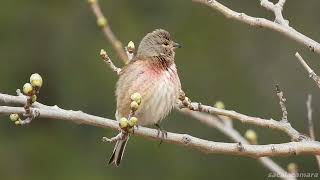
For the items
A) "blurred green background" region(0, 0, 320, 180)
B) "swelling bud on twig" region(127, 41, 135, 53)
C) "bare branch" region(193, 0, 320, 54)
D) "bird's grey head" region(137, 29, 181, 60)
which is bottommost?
"bare branch" region(193, 0, 320, 54)

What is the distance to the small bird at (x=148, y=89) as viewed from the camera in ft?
18.7

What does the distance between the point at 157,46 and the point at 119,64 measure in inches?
228

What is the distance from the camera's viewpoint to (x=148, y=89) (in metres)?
5.73

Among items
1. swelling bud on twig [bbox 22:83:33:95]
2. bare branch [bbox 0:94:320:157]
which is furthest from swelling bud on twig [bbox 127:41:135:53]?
swelling bud on twig [bbox 22:83:33:95]

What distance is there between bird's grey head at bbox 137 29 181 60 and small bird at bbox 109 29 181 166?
0.10m

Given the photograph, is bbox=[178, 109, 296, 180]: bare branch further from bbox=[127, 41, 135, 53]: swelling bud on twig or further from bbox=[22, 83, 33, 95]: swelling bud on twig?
bbox=[22, 83, 33, 95]: swelling bud on twig

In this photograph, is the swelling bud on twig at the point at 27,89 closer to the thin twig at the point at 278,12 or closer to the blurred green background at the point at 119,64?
the thin twig at the point at 278,12

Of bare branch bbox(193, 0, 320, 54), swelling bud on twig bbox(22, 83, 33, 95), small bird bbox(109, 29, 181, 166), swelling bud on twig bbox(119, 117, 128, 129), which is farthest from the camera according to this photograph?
small bird bbox(109, 29, 181, 166)

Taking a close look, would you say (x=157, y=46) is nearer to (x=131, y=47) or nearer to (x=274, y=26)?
(x=131, y=47)

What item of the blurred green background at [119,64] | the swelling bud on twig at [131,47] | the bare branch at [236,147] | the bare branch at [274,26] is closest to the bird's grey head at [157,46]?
the swelling bud on twig at [131,47]

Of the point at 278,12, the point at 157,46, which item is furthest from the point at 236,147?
the point at 157,46

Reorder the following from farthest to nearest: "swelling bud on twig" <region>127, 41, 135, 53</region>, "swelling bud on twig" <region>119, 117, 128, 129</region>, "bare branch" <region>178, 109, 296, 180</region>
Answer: "swelling bud on twig" <region>127, 41, 135, 53</region>
"bare branch" <region>178, 109, 296, 180</region>
"swelling bud on twig" <region>119, 117, 128, 129</region>

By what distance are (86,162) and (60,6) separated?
2691 millimetres

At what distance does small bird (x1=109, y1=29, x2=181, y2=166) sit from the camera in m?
5.71
